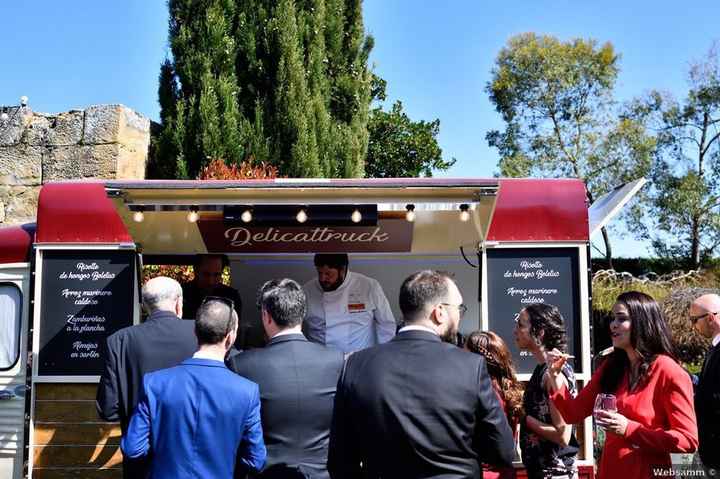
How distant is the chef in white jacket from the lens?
6652 millimetres

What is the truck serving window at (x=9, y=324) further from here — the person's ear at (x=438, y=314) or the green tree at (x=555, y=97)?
the green tree at (x=555, y=97)

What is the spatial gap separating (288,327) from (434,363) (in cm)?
107

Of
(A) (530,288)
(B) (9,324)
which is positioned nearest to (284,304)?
(A) (530,288)

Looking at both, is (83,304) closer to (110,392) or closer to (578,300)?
(110,392)

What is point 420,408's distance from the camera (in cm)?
304

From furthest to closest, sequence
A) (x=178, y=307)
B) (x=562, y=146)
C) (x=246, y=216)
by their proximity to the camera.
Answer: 1. (x=562, y=146)
2. (x=246, y=216)
3. (x=178, y=307)

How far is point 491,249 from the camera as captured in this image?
5.98 meters

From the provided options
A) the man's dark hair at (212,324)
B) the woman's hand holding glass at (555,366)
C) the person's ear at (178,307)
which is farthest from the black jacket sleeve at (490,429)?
the person's ear at (178,307)

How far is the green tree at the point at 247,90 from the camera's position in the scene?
12.7 meters

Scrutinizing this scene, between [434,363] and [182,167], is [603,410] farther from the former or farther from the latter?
[182,167]

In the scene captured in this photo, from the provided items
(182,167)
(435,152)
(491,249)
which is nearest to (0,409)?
(491,249)

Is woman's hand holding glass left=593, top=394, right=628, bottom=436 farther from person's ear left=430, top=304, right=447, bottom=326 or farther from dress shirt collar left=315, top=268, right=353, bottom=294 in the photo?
dress shirt collar left=315, top=268, right=353, bottom=294

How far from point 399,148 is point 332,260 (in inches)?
531

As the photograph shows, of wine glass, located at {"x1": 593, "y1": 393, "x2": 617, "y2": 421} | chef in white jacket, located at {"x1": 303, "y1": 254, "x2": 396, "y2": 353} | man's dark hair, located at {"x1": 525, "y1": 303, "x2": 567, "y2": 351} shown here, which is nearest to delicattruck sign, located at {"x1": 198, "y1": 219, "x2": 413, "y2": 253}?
chef in white jacket, located at {"x1": 303, "y1": 254, "x2": 396, "y2": 353}
